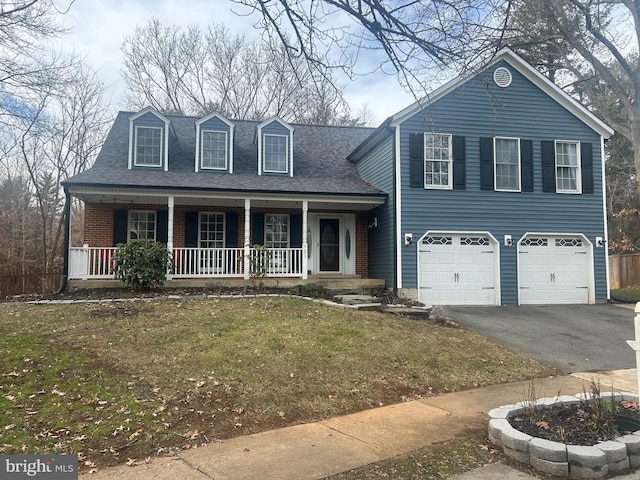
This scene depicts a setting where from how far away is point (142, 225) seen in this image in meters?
13.5

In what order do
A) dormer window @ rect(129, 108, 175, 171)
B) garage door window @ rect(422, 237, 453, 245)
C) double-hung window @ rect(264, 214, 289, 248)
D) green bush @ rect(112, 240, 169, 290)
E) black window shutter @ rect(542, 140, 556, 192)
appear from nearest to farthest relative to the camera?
green bush @ rect(112, 240, 169, 290)
garage door window @ rect(422, 237, 453, 245)
black window shutter @ rect(542, 140, 556, 192)
dormer window @ rect(129, 108, 175, 171)
double-hung window @ rect(264, 214, 289, 248)

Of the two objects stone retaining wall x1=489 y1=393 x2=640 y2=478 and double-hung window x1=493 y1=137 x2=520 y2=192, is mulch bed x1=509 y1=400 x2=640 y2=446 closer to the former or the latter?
stone retaining wall x1=489 y1=393 x2=640 y2=478

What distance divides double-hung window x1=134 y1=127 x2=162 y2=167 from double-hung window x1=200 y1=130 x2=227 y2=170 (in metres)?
1.32

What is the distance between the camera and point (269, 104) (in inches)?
951

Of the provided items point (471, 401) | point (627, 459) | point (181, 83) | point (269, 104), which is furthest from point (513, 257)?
point (181, 83)

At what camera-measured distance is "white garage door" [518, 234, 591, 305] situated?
43.2 ft

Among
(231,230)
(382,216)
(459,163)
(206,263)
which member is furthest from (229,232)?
(459,163)

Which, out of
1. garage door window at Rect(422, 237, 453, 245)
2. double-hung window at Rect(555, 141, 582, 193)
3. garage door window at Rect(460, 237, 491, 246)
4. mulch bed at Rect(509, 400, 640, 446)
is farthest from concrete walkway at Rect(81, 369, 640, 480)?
double-hung window at Rect(555, 141, 582, 193)

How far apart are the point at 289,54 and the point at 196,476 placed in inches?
176

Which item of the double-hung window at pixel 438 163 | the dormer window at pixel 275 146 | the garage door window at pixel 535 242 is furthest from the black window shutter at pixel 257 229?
the garage door window at pixel 535 242

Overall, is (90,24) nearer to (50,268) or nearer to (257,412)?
(257,412)

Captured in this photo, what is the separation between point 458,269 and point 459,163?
318cm

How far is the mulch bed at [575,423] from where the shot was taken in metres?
3.78

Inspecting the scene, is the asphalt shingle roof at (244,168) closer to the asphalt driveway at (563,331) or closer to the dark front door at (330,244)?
the dark front door at (330,244)
